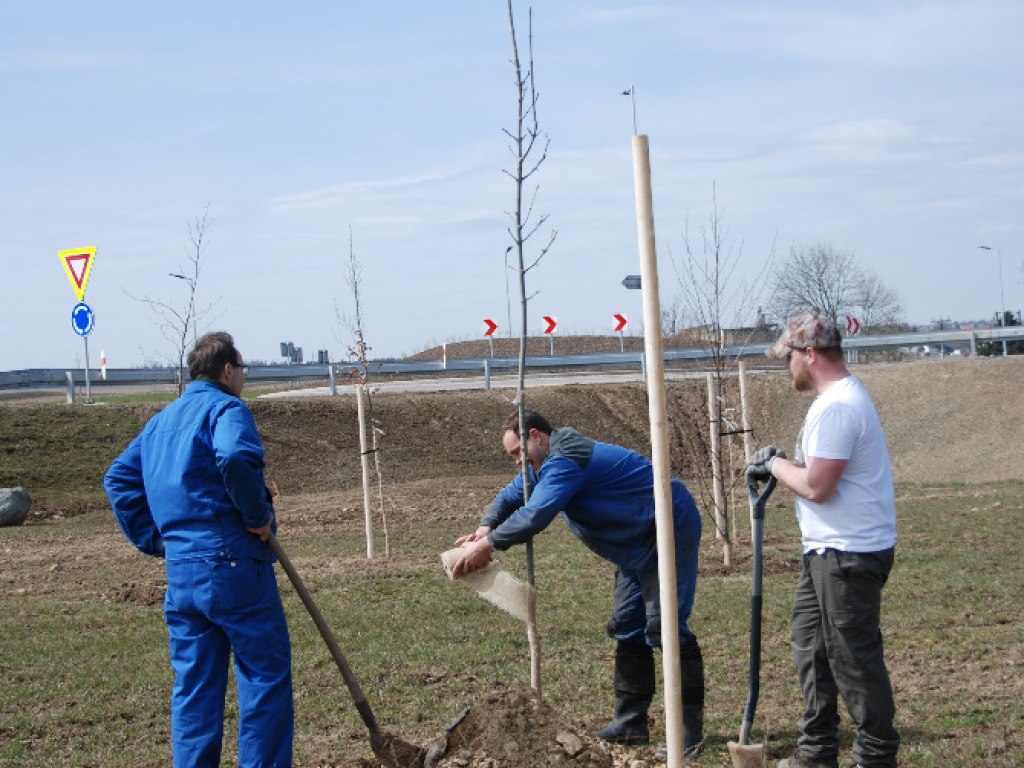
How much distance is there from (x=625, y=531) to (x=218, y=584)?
2108 mm

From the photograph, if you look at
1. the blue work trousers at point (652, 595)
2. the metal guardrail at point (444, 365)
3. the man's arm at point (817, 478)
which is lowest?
the blue work trousers at point (652, 595)

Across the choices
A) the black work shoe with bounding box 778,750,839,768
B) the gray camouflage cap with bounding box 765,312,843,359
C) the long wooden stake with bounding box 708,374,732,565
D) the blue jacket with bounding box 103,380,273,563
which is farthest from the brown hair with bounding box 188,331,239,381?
the long wooden stake with bounding box 708,374,732,565

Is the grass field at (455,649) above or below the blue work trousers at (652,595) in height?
below

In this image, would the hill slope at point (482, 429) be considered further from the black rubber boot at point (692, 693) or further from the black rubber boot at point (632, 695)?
the black rubber boot at point (692, 693)

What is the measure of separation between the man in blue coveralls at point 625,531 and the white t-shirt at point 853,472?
1190mm

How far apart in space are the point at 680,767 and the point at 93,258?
60.9 ft

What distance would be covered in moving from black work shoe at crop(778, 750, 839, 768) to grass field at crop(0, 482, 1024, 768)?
366 mm

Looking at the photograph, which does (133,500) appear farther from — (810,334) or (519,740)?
(810,334)

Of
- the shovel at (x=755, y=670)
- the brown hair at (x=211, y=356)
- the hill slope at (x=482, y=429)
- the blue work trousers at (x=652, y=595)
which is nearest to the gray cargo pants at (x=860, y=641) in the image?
the shovel at (x=755, y=670)

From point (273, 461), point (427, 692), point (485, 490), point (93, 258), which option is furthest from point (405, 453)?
point (427, 692)

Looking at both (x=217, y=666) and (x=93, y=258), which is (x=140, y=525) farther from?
(x=93, y=258)

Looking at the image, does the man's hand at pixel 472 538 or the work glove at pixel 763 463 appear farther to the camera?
the man's hand at pixel 472 538

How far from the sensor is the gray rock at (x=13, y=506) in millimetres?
19250

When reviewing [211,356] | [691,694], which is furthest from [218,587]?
[691,694]
